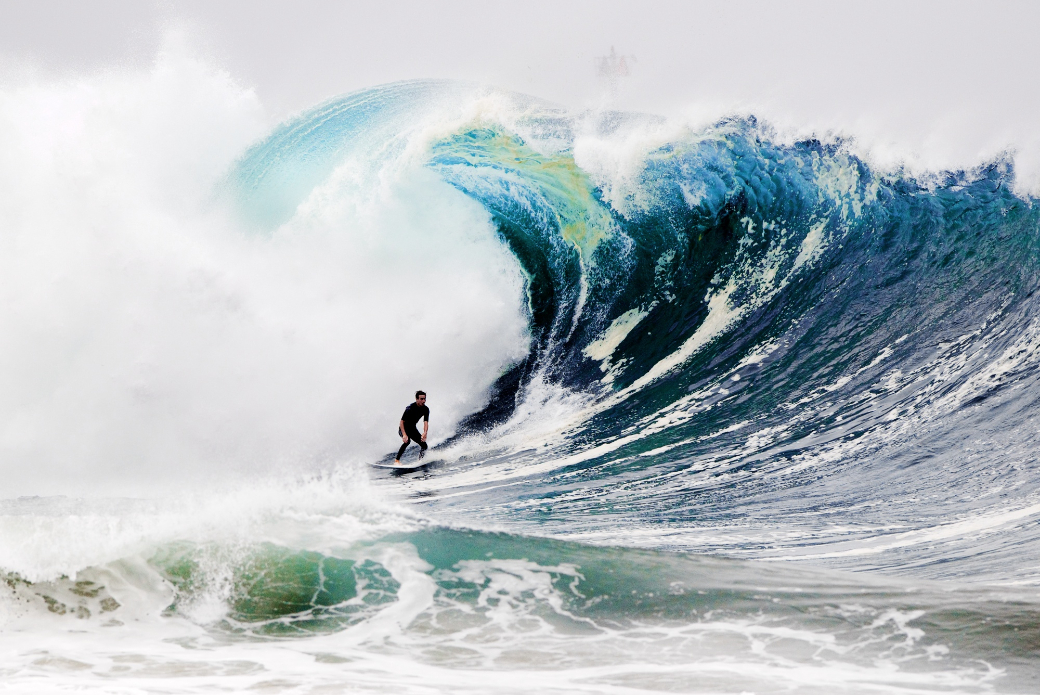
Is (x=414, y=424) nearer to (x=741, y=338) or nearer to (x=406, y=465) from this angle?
(x=406, y=465)

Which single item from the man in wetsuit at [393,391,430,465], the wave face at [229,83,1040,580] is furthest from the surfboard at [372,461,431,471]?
the wave face at [229,83,1040,580]

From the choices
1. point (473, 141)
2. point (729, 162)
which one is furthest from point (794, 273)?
point (473, 141)

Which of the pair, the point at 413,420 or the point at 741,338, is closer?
the point at 413,420

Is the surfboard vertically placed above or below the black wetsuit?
below

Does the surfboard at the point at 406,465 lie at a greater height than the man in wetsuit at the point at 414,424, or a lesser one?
lesser

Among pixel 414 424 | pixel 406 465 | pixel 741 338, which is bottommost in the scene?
pixel 406 465

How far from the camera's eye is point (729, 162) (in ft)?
24.1

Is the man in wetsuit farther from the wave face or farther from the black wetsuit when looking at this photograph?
the wave face

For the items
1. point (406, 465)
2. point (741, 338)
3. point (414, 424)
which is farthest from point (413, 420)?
point (741, 338)

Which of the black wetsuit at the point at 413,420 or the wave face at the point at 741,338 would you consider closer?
the wave face at the point at 741,338

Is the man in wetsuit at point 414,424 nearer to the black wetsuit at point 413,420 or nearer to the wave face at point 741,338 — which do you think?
the black wetsuit at point 413,420

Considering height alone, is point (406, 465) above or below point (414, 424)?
below

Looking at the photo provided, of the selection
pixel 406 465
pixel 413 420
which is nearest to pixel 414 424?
pixel 413 420

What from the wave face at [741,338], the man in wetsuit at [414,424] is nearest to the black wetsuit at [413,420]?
the man in wetsuit at [414,424]
